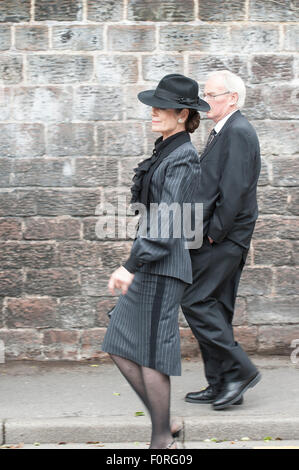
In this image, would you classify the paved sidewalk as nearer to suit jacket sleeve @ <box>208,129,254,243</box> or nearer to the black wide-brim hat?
suit jacket sleeve @ <box>208,129,254,243</box>

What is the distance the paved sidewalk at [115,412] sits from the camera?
511 cm

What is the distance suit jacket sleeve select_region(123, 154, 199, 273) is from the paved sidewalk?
1282mm

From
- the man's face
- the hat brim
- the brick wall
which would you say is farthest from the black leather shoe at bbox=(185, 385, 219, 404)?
the hat brim

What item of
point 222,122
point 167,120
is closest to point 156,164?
point 167,120

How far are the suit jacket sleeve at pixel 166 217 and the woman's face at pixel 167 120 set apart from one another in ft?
0.75

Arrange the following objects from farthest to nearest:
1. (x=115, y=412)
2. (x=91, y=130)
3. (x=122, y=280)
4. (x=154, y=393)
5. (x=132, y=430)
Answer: (x=91, y=130) → (x=115, y=412) → (x=132, y=430) → (x=154, y=393) → (x=122, y=280)

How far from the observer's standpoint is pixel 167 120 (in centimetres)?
456

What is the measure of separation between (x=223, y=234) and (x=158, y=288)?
0.94 metres

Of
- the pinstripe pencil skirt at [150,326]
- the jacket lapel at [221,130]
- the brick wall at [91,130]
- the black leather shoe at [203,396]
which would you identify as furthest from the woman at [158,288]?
the brick wall at [91,130]

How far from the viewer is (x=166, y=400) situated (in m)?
4.46

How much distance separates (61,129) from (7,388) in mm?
2026

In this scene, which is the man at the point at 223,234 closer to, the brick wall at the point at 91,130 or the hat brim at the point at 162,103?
the hat brim at the point at 162,103

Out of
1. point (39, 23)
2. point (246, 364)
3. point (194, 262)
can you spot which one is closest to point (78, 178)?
point (39, 23)

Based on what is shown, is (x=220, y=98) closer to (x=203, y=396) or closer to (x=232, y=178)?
(x=232, y=178)
